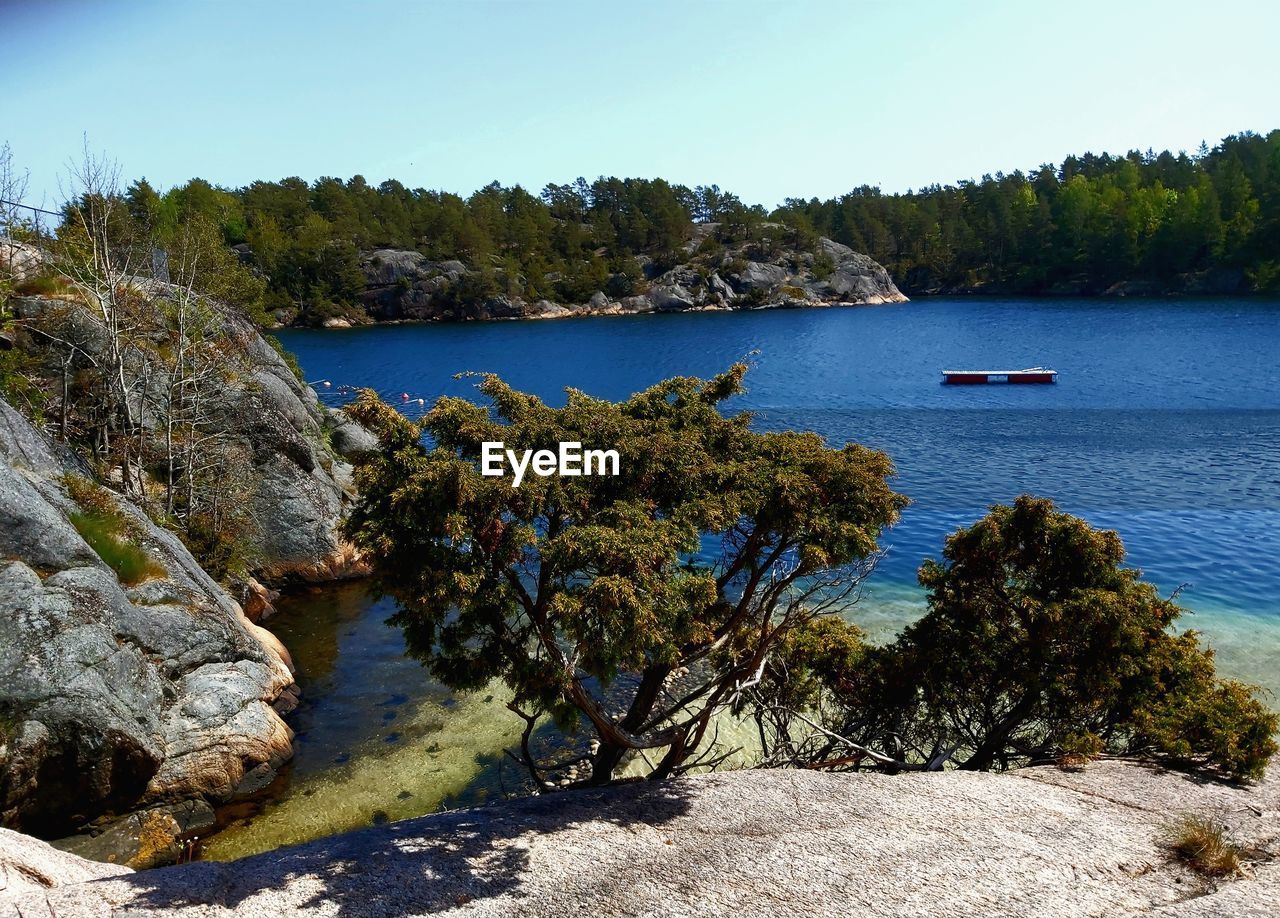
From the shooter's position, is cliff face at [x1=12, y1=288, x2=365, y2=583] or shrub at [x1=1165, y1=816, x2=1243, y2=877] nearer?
shrub at [x1=1165, y1=816, x2=1243, y2=877]

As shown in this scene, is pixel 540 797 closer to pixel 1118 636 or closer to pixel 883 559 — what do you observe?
pixel 1118 636

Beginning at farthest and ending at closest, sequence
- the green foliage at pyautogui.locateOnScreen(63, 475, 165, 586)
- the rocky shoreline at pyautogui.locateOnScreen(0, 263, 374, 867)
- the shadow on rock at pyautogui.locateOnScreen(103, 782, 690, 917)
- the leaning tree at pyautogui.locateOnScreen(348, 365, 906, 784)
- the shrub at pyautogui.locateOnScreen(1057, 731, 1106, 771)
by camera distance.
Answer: the green foliage at pyautogui.locateOnScreen(63, 475, 165, 586) < the rocky shoreline at pyautogui.locateOnScreen(0, 263, 374, 867) < the shrub at pyautogui.locateOnScreen(1057, 731, 1106, 771) < the leaning tree at pyautogui.locateOnScreen(348, 365, 906, 784) < the shadow on rock at pyautogui.locateOnScreen(103, 782, 690, 917)

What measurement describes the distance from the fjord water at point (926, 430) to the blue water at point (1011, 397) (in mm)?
A: 199

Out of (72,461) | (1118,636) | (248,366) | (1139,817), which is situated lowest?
(1139,817)

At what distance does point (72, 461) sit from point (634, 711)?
21008mm

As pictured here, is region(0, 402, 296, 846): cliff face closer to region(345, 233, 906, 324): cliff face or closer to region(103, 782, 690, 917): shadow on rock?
region(103, 782, 690, 917): shadow on rock

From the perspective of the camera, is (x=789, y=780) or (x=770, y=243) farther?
(x=770, y=243)

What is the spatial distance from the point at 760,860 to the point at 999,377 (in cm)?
6959

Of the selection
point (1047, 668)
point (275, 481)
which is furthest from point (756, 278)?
point (1047, 668)

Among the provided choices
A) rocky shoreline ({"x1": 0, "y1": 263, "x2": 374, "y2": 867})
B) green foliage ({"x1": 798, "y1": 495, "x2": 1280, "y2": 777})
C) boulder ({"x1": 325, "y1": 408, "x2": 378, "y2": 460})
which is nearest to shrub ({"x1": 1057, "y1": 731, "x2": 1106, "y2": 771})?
green foliage ({"x1": 798, "y1": 495, "x2": 1280, "y2": 777})

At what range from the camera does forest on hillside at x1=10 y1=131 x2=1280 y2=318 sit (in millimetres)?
140250

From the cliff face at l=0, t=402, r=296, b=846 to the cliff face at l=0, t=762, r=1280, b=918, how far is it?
383cm

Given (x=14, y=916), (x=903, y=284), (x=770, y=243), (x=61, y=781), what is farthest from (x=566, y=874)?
(x=903, y=284)

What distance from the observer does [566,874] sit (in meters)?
12.7
